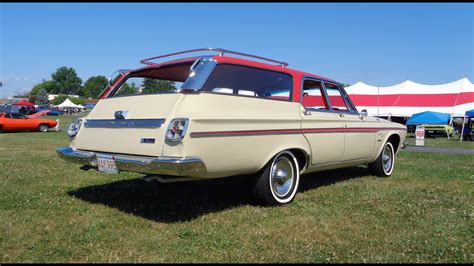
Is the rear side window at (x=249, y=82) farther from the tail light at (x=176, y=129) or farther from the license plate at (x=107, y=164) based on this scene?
the license plate at (x=107, y=164)

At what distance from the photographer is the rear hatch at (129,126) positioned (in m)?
4.17

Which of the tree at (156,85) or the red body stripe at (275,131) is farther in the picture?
the tree at (156,85)

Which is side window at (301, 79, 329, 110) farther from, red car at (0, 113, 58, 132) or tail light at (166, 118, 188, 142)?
red car at (0, 113, 58, 132)

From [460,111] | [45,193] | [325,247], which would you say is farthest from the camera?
[460,111]

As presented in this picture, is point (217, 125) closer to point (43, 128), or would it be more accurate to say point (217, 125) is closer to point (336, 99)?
point (336, 99)

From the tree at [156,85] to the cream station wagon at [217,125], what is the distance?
16 millimetres

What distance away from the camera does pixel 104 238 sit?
12.2ft

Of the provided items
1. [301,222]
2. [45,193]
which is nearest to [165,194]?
[45,193]

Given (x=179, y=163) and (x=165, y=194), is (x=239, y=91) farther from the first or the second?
(x=165, y=194)

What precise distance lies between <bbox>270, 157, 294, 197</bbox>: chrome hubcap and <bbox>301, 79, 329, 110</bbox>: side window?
863mm

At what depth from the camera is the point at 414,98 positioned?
1229 inches

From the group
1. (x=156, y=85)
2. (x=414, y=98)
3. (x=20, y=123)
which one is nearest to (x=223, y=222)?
(x=156, y=85)

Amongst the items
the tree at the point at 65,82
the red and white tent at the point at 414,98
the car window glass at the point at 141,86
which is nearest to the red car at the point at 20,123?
the car window glass at the point at 141,86

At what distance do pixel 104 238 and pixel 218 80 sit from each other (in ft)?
6.47
